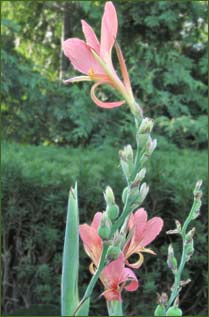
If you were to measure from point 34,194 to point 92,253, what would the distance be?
2.33 meters

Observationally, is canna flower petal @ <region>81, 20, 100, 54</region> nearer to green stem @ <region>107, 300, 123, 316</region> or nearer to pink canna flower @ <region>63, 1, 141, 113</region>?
pink canna flower @ <region>63, 1, 141, 113</region>

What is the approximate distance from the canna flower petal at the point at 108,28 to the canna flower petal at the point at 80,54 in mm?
15

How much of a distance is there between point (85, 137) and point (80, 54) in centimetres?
498

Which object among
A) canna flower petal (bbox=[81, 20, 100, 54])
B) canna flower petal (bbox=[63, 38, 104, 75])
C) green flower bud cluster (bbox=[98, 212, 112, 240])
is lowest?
green flower bud cluster (bbox=[98, 212, 112, 240])

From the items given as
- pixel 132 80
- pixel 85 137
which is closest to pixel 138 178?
pixel 85 137

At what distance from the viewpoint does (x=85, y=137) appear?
223 inches

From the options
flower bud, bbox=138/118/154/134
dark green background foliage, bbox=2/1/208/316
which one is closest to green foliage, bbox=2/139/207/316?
dark green background foliage, bbox=2/1/208/316

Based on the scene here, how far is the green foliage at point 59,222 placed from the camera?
2947mm

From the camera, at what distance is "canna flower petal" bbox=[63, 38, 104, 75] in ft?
2.27

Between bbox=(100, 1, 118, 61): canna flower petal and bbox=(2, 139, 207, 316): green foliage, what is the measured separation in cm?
223

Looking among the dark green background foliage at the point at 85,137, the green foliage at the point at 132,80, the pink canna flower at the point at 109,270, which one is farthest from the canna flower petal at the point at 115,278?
the green foliage at the point at 132,80

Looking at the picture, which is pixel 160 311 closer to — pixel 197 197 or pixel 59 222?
pixel 197 197

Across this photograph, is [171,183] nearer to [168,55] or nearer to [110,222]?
[110,222]

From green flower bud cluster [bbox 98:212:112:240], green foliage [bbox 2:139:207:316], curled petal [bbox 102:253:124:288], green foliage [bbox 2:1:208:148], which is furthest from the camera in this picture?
green foliage [bbox 2:1:208:148]
